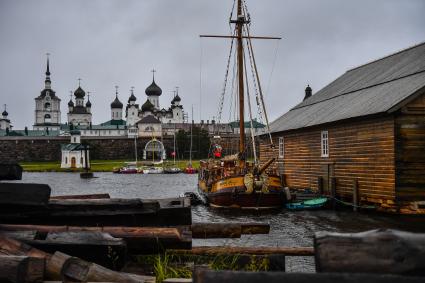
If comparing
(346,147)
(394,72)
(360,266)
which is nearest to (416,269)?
(360,266)

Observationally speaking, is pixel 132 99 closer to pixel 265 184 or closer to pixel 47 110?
pixel 47 110

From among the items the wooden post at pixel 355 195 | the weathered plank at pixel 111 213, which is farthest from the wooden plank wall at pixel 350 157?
the weathered plank at pixel 111 213

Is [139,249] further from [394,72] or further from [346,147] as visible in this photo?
[394,72]

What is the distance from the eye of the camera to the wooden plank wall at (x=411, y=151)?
73.3 feet

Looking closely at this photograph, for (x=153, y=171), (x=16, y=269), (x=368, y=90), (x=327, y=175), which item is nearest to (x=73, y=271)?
(x=16, y=269)

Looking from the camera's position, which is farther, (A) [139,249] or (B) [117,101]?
(B) [117,101]

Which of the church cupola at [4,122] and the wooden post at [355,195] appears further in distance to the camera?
the church cupola at [4,122]

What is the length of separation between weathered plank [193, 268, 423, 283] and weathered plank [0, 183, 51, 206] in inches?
127

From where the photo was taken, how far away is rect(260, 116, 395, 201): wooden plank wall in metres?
23.1

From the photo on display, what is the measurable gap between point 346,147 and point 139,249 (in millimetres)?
21872

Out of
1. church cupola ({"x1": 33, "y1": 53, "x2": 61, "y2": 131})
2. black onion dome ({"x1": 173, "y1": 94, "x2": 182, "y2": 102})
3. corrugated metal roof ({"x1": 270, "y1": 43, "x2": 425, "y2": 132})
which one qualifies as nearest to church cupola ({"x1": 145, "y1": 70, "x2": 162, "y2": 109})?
black onion dome ({"x1": 173, "y1": 94, "x2": 182, "y2": 102})

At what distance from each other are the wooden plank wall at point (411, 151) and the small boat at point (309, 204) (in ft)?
16.3

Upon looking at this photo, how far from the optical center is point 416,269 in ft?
10.7

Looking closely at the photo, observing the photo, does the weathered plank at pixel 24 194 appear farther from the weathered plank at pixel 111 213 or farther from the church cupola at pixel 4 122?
the church cupola at pixel 4 122
